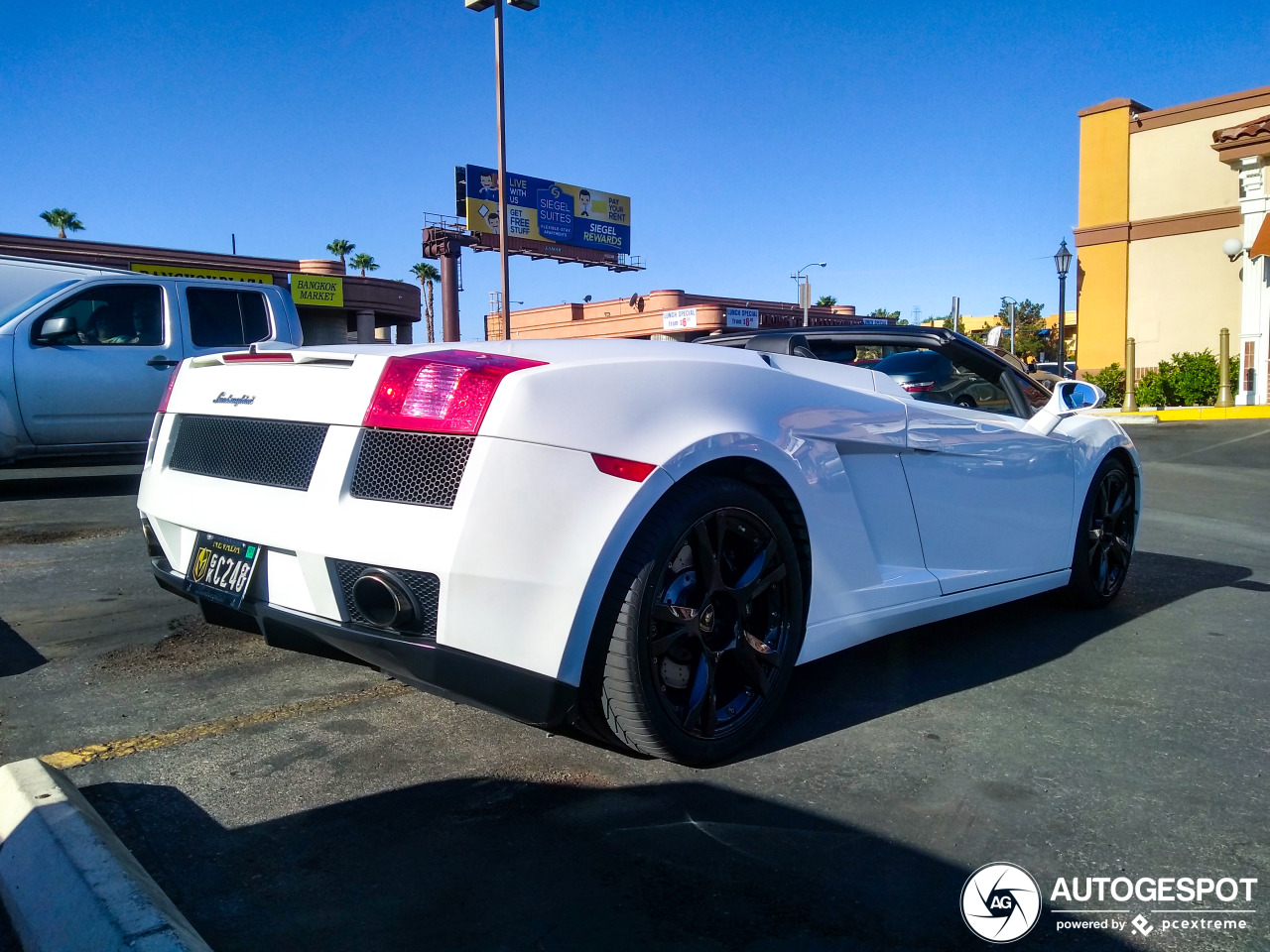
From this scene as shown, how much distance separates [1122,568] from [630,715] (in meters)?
3.42

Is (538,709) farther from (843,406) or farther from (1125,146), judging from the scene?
(1125,146)

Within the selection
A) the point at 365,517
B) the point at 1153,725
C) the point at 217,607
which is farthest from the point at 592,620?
the point at 1153,725

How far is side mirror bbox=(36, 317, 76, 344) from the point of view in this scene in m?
7.83

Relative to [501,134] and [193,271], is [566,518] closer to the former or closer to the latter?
[501,134]

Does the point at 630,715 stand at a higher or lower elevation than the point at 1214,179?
lower

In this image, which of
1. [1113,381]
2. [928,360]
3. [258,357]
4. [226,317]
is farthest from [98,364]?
[1113,381]

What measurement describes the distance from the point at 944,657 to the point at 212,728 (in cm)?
269

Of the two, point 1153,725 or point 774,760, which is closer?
point 774,760

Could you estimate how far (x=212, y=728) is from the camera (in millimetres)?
2936

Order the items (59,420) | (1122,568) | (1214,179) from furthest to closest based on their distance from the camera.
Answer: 1. (1214,179)
2. (59,420)
3. (1122,568)

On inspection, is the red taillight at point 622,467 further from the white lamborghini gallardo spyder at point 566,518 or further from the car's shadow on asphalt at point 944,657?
the car's shadow on asphalt at point 944,657

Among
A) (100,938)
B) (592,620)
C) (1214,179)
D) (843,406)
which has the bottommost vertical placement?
(100,938)

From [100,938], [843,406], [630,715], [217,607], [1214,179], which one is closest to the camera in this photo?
[100,938]

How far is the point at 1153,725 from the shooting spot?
3.19 m
